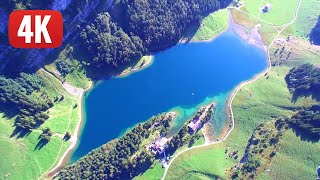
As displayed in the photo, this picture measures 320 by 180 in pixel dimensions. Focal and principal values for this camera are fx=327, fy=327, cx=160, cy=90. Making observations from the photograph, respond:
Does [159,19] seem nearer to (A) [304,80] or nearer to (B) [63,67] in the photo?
(B) [63,67]

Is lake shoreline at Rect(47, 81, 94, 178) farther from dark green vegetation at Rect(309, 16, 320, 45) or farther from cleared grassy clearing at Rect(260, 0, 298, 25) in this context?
dark green vegetation at Rect(309, 16, 320, 45)

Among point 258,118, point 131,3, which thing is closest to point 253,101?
point 258,118

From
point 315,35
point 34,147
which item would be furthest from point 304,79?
point 34,147

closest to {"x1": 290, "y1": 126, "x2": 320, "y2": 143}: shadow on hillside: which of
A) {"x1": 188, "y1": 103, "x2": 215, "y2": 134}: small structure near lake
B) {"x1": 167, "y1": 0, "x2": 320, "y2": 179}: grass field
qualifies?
{"x1": 167, "y1": 0, "x2": 320, "y2": 179}: grass field

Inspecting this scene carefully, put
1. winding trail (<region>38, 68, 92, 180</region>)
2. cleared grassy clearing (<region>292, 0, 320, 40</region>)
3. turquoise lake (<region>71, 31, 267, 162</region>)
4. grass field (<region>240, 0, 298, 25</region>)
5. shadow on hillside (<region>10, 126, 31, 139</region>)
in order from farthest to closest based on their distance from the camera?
grass field (<region>240, 0, 298, 25</region>)
cleared grassy clearing (<region>292, 0, 320, 40</region>)
turquoise lake (<region>71, 31, 267, 162</region>)
shadow on hillside (<region>10, 126, 31, 139</region>)
winding trail (<region>38, 68, 92, 180</region>)

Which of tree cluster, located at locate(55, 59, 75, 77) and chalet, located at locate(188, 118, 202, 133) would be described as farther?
tree cluster, located at locate(55, 59, 75, 77)

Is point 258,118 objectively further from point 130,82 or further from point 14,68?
point 14,68
